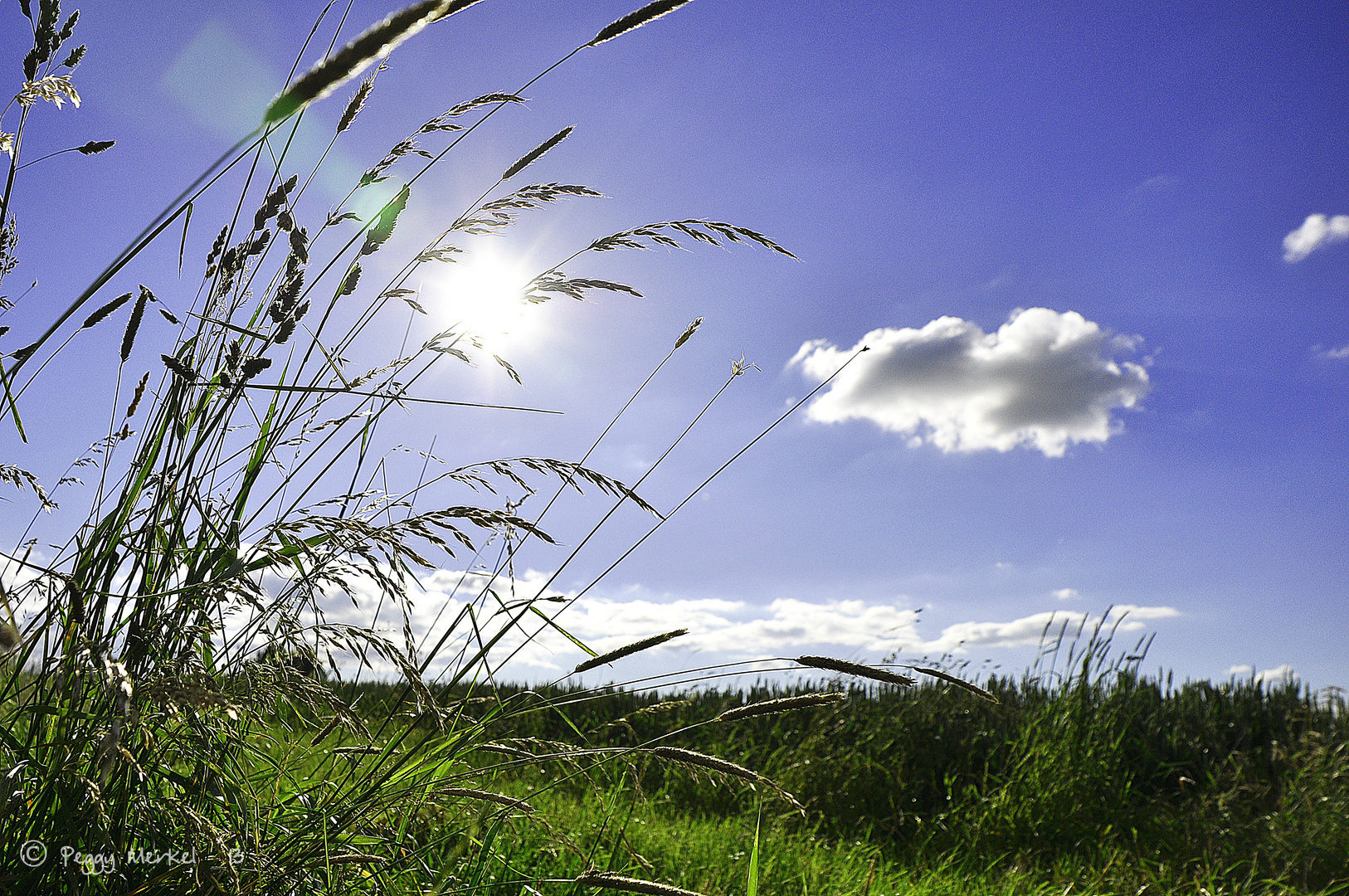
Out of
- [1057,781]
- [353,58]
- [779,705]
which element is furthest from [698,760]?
[1057,781]

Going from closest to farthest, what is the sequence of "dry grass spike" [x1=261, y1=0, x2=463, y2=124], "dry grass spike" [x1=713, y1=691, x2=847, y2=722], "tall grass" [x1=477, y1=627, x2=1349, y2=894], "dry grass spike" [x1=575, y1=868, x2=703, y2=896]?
"dry grass spike" [x1=261, y1=0, x2=463, y2=124]
"dry grass spike" [x1=575, y1=868, x2=703, y2=896]
"dry grass spike" [x1=713, y1=691, x2=847, y2=722]
"tall grass" [x1=477, y1=627, x2=1349, y2=894]

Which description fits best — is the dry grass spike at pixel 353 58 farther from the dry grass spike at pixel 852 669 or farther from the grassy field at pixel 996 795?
the grassy field at pixel 996 795

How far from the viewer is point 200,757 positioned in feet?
4.52

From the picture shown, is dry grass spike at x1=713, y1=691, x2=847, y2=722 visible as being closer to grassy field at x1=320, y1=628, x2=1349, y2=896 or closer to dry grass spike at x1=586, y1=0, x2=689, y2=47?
dry grass spike at x1=586, y1=0, x2=689, y2=47

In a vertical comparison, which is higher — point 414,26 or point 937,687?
point 414,26

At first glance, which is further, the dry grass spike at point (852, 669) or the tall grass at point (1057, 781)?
the tall grass at point (1057, 781)

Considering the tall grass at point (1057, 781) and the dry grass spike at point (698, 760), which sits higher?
the dry grass spike at point (698, 760)

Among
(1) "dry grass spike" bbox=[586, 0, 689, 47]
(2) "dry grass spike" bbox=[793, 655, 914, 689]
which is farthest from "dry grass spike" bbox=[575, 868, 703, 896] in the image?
(1) "dry grass spike" bbox=[586, 0, 689, 47]

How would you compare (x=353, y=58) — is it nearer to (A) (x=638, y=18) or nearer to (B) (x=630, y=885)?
(A) (x=638, y=18)

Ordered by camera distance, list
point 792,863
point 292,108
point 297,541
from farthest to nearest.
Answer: point 792,863, point 297,541, point 292,108

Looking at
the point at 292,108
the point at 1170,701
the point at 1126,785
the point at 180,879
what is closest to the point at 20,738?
the point at 180,879

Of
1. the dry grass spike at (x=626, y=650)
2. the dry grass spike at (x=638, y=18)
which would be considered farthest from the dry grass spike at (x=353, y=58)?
the dry grass spike at (x=626, y=650)

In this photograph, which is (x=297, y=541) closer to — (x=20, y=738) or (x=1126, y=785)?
(x=20, y=738)

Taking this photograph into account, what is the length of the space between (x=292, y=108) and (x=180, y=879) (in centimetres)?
132
